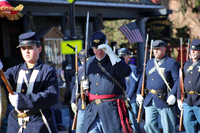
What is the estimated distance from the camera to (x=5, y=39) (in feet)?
48.5

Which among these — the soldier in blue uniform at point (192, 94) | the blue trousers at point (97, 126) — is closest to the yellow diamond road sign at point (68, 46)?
the soldier in blue uniform at point (192, 94)

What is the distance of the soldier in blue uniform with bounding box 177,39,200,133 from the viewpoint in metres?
6.97

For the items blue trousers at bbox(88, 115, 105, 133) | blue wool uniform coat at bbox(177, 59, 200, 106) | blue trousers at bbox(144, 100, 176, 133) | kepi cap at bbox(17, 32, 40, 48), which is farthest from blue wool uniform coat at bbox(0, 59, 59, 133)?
blue wool uniform coat at bbox(177, 59, 200, 106)

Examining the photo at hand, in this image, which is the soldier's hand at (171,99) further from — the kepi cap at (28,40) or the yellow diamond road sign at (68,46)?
the kepi cap at (28,40)

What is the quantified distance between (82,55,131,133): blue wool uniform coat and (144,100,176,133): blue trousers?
6.92 ft

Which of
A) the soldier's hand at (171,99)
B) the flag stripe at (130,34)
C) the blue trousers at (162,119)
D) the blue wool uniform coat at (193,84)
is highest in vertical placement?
the flag stripe at (130,34)

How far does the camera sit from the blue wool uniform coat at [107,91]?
5.33m

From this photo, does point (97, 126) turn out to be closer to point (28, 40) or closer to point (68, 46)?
point (28, 40)

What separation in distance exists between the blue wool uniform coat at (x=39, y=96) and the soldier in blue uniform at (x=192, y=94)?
139 inches

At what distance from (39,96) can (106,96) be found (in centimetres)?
156

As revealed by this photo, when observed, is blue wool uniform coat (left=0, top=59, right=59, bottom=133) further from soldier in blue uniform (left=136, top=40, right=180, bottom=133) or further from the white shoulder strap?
soldier in blue uniform (left=136, top=40, right=180, bottom=133)

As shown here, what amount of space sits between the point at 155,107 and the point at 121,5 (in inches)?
337

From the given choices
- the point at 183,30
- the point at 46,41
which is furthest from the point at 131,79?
the point at 183,30

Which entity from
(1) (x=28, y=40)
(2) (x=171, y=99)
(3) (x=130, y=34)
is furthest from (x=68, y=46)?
(3) (x=130, y=34)
